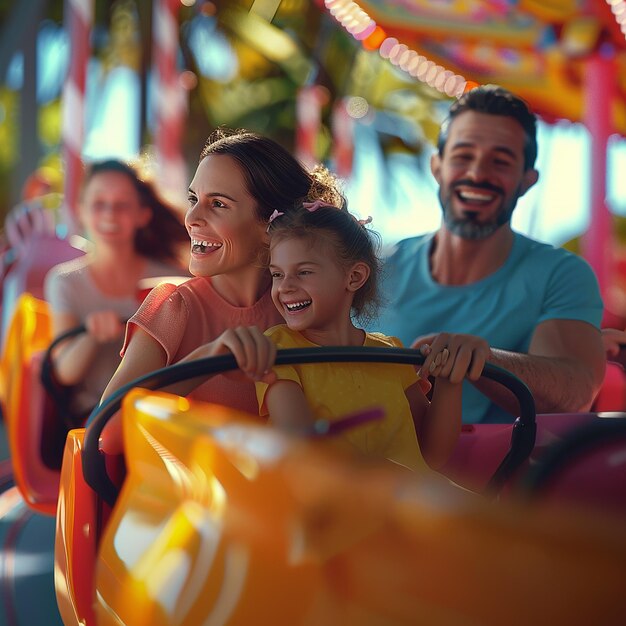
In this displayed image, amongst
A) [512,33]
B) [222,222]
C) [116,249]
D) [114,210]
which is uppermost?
[512,33]

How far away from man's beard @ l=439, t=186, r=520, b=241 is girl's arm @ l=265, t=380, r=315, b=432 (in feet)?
2.86

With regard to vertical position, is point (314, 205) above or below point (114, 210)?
above

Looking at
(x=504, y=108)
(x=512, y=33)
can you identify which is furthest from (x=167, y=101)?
(x=504, y=108)

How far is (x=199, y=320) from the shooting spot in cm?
145

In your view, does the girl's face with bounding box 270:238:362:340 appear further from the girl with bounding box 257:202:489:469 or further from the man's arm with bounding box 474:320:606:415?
the man's arm with bounding box 474:320:606:415

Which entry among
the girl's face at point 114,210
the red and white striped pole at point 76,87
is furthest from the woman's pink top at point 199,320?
the red and white striped pole at point 76,87

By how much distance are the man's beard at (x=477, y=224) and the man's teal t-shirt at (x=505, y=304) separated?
0.18 feet

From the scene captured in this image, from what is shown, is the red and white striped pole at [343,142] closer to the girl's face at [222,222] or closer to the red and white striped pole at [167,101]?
the red and white striped pole at [167,101]

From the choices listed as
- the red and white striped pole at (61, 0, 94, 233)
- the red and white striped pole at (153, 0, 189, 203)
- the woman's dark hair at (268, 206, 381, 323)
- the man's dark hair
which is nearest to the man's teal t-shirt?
the man's dark hair

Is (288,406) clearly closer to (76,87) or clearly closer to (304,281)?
(304,281)

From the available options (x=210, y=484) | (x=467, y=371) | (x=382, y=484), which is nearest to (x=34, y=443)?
(x=467, y=371)

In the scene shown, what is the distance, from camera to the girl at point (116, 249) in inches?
104

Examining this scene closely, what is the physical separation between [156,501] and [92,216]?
6.39 ft

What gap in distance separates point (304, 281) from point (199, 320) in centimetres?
20
